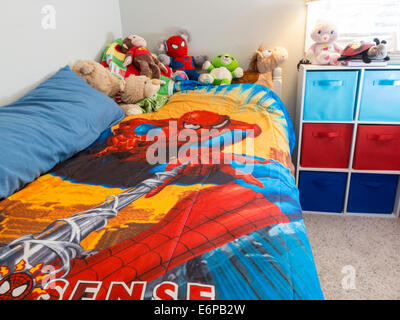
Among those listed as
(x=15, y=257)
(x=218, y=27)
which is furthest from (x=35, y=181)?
(x=218, y=27)

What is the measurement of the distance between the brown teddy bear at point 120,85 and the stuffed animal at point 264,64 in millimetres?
653

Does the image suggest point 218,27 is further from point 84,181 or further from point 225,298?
point 225,298

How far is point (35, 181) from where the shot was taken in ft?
3.38

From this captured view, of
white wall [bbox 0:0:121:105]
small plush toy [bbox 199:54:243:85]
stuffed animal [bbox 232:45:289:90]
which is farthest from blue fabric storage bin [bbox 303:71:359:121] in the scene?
white wall [bbox 0:0:121:105]

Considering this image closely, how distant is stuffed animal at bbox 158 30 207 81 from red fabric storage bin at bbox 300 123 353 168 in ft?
2.91

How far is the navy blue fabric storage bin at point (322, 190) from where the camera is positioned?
1.98 meters

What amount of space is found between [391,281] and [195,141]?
1.11 m

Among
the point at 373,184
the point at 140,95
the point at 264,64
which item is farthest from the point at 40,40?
the point at 373,184

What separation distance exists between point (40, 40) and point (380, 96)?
6.20ft

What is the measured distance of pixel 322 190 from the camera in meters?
2.02

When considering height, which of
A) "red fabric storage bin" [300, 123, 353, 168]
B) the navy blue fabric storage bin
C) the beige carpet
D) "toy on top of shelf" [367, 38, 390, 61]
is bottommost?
the beige carpet

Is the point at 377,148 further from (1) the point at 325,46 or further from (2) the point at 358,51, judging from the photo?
(1) the point at 325,46

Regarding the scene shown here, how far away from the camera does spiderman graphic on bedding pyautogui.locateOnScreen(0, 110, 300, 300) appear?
555 millimetres

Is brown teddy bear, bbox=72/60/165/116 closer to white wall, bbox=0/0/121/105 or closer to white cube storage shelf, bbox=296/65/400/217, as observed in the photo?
white wall, bbox=0/0/121/105
